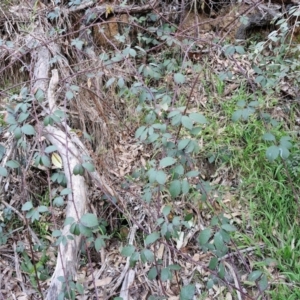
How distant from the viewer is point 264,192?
223 centimetres

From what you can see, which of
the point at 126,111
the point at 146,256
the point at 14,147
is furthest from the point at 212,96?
the point at 146,256

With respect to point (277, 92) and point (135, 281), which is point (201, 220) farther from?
point (277, 92)

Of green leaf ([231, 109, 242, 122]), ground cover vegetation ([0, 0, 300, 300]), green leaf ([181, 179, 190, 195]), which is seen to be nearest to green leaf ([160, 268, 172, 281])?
ground cover vegetation ([0, 0, 300, 300])

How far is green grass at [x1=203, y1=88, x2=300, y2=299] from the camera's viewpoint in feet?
6.41

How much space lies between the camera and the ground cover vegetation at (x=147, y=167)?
5.38 ft

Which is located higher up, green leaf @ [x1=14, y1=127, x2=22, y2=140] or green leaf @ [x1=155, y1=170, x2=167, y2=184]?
green leaf @ [x1=14, y1=127, x2=22, y2=140]

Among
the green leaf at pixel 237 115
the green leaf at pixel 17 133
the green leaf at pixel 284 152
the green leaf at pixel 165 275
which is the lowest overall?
the green leaf at pixel 165 275

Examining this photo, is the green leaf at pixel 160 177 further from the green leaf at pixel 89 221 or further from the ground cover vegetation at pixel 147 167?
the green leaf at pixel 89 221

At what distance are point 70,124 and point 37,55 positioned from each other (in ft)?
2.39

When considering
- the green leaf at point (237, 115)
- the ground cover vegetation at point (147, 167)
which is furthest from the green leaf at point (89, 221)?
the green leaf at point (237, 115)

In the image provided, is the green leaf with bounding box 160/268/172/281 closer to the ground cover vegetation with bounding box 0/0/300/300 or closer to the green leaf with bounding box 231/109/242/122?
the ground cover vegetation with bounding box 0/0/300/300

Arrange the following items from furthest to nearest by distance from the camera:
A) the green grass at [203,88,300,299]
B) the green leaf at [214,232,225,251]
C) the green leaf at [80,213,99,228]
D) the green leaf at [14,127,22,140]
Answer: the green grass at [203,88,300,299] → the green leaf at [14,127,22,140] → the green leaf at [80,213,99,228] → the green leaf at [214,232,225,251]

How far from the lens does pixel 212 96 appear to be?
9.68ft

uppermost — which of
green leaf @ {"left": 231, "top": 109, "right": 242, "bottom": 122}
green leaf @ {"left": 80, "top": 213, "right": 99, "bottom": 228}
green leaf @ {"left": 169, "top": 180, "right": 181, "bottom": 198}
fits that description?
green leaf @ {"left": 231, "top": 109, "right": 242, "bottom": 122}
